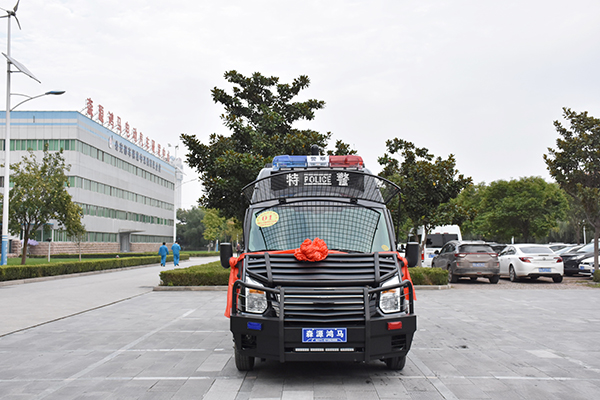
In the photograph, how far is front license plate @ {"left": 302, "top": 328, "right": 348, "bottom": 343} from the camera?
529 cm

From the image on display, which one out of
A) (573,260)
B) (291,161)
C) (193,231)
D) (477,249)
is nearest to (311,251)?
(291,161)

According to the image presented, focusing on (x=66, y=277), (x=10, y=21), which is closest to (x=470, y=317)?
(x=66, y=277)

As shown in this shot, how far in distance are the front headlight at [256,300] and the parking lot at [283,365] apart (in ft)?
2.60

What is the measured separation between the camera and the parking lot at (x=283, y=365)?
5328 mm

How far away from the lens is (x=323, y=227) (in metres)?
6.39

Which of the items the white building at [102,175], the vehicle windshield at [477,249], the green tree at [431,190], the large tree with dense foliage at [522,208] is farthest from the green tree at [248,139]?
the large tree with dense foliage at [522,208]

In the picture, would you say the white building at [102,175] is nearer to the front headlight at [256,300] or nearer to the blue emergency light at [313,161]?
the blue emergency light at [313,161]

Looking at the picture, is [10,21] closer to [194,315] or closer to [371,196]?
[194,315]

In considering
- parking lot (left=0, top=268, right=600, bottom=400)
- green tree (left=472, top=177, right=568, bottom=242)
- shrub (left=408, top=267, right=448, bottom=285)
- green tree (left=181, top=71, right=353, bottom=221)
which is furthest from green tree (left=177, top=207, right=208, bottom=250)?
parking lot (left=0, top=268, right=600, bottom=400)

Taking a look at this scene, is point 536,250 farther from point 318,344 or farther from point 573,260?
point 318,344

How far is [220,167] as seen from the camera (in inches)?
752

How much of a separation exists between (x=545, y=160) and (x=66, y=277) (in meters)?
21.3

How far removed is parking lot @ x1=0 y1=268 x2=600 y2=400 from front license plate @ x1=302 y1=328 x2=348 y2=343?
511 mm

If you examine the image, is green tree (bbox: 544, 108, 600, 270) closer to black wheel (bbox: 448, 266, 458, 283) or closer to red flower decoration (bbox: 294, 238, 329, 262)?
black wheel (bbox: 448, 266, 458, 283)
